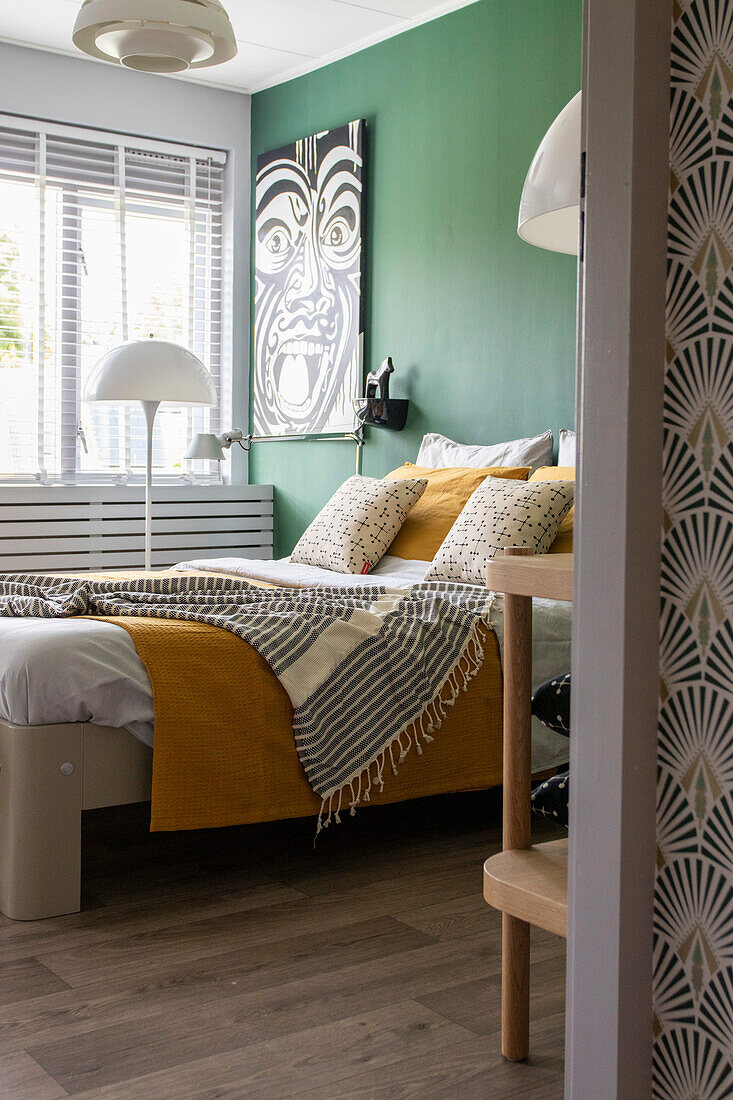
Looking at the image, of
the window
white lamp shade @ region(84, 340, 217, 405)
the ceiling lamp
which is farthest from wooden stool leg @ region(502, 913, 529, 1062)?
the window

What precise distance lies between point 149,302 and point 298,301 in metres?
0.76

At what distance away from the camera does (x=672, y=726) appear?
1.09 metres

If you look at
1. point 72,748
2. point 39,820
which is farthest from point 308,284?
point 39,820

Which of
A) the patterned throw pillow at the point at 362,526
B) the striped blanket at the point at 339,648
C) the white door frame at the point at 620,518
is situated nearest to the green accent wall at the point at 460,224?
the patterned throw pillow at the point at 362,526

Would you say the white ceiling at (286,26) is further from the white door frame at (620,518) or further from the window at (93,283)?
the white door frame at (620,518)

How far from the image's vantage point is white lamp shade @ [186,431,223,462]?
4.93 meters

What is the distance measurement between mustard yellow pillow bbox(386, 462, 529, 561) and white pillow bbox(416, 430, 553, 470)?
0.10 meters

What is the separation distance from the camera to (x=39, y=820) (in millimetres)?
2234

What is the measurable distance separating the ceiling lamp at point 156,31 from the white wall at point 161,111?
2.11m

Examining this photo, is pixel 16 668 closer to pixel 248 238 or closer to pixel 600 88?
pixel 600 88

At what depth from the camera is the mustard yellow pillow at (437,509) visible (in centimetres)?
373

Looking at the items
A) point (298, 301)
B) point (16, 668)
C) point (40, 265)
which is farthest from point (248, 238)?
point (16, 668)

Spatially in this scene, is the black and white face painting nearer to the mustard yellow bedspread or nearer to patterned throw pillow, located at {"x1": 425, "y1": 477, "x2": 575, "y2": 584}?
patterned throw pillow, located at {"x1": 425, "y1": 477, "x2": 575, "y2": 584}

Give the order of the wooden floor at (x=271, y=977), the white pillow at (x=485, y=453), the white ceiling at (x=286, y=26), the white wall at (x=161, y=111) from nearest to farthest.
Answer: the wooden floor at (x=271, y=977)
the white pillow at (x=485, y=453)
the white ceiling at (x=286, y=26)
the white wall at (x=161, y=111)
